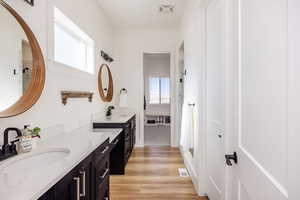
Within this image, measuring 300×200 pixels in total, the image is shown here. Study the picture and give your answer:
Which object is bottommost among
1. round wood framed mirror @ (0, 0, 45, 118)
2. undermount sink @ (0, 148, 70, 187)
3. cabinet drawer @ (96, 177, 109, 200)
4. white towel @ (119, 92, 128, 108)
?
cabinet drawer @ (96, 177, 109, 200)

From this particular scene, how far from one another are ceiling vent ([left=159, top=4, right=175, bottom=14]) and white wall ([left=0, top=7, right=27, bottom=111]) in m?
2.54

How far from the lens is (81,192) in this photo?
127 centimetres

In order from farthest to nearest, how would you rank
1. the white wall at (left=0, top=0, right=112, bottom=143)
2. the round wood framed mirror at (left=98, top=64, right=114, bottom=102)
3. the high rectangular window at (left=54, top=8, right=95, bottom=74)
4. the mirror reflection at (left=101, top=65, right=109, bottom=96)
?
1. the mirror reflection at (left=101, top=65, right=109, bottom=96)
2. the round wood framed mirror at (left=98, top=64, right=114, bottom=102)
3. the high rectangular window at (left=54, top=8, right=95, bottom=74)
4. the white wall at (left=0, top=0, right=112, bottom=143)

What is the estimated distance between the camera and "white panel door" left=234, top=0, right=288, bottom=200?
684 mm

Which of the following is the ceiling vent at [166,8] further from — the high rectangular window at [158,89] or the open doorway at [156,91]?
the high rectangular window at [158,89]

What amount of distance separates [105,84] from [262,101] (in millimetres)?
3352

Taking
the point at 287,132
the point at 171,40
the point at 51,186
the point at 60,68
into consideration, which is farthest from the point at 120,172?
the point at 171,40

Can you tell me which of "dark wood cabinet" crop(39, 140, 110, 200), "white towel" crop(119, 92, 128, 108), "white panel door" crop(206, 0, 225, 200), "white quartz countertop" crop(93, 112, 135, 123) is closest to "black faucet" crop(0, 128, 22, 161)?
"dark wood cabinet" crop(39, 140, 110, 200)

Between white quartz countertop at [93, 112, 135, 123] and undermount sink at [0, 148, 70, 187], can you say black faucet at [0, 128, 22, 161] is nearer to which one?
undermount sink at [0, 148, 70, 187]

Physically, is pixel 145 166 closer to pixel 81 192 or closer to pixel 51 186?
pixel 81 192

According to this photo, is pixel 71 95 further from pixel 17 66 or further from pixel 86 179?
pixel 86 179

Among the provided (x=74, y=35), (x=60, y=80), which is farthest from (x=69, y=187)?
(x=74, y=35)

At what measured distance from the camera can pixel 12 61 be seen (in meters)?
1.35

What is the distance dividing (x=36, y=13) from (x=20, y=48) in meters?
0.39
